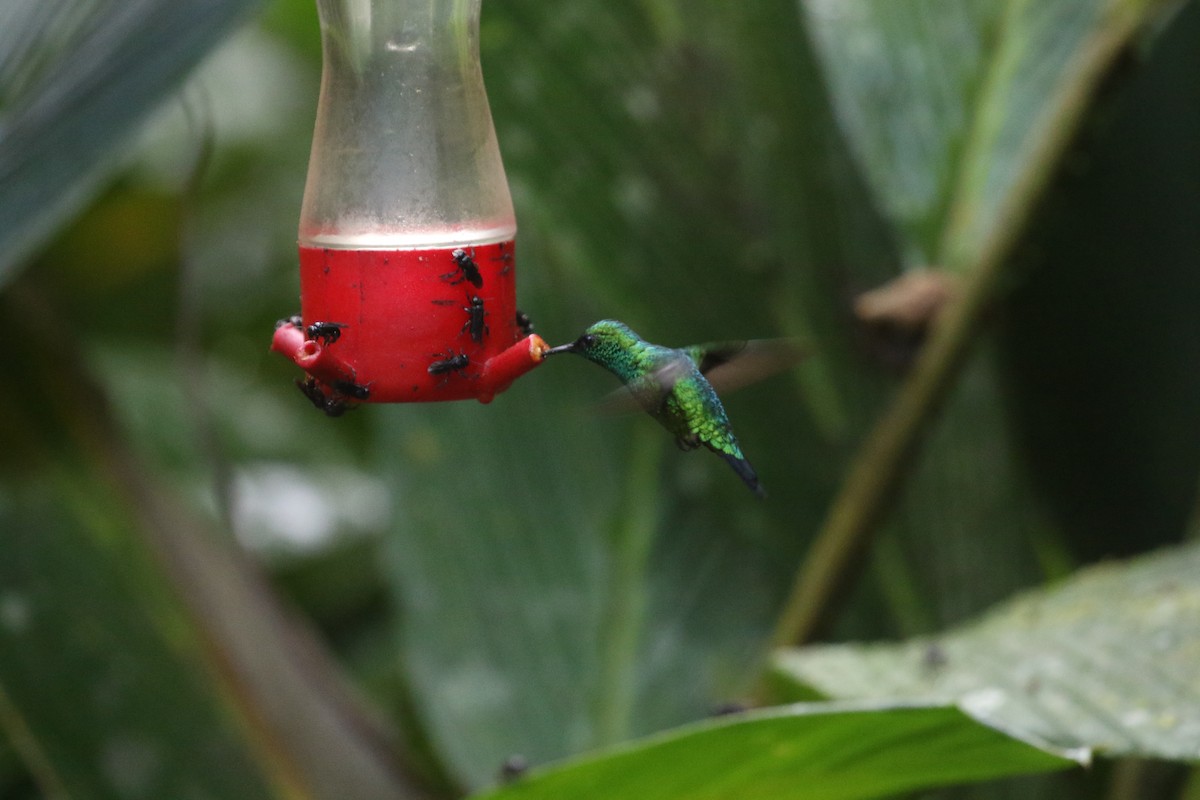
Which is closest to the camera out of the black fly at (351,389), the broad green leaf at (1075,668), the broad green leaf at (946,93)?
the black fly at (351,389)

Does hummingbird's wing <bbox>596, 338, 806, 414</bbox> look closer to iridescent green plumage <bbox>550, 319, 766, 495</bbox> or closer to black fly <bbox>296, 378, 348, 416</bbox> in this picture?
iridescent green plumage <bbox>550, 319, 766, 495</bbox>

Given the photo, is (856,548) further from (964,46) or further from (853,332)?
(964,46)

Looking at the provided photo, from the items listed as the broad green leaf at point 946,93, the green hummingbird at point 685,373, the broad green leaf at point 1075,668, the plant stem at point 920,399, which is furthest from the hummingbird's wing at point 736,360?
the broad green leaf at point 946,93

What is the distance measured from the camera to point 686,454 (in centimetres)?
173

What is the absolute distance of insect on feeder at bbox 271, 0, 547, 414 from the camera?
27.2 inches

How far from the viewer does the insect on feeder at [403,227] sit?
2.27ft

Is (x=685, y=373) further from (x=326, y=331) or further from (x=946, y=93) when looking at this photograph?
(x=946, y=93)

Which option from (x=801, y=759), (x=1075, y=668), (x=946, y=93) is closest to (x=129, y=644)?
(x=801, y=759)

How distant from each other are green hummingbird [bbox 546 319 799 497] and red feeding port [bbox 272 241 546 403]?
0.19 ft

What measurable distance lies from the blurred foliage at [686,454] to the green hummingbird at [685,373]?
70cm

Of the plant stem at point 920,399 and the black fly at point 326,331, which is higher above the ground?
the black fly at point 326,331

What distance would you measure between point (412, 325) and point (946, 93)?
4.38ft

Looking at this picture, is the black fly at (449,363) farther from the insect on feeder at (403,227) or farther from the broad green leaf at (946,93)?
the broad green leaf at (946,93)

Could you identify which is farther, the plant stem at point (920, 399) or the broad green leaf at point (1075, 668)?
the plant stem at point (920, 399)
